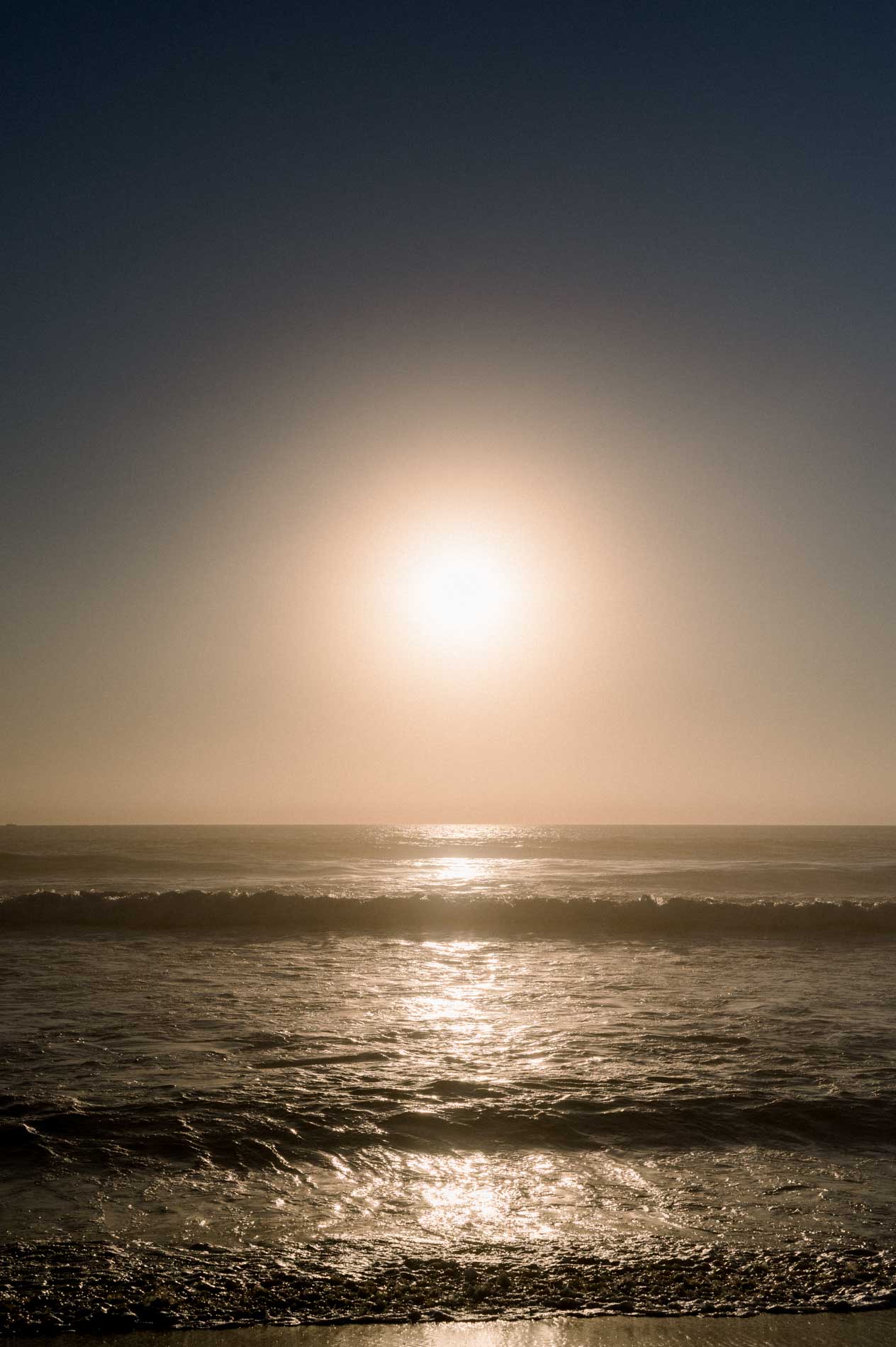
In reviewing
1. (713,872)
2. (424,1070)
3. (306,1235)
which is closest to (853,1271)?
(306,1235)

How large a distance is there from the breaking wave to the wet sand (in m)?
17.1

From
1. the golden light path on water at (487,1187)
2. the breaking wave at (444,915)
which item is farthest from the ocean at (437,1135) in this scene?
the breaking wave at (444,915)

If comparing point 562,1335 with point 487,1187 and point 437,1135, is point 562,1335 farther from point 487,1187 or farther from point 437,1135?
point 437,1135

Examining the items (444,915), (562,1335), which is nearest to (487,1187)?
(562,1335)

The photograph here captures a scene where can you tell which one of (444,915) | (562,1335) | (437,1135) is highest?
(562,1335)

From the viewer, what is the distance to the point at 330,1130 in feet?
22.5

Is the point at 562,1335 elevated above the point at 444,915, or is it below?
above

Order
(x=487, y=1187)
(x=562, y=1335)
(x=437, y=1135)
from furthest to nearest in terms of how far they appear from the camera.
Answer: (x=437, y=1135) → (x=487, y=1187) → (x=562, y=1335)

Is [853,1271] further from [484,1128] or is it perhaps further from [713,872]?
[713,872]

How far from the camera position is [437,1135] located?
22.2ft

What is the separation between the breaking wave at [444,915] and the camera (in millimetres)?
21844

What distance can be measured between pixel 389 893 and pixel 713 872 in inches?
729

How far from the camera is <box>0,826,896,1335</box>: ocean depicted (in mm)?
4438

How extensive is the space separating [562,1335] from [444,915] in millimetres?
20382
